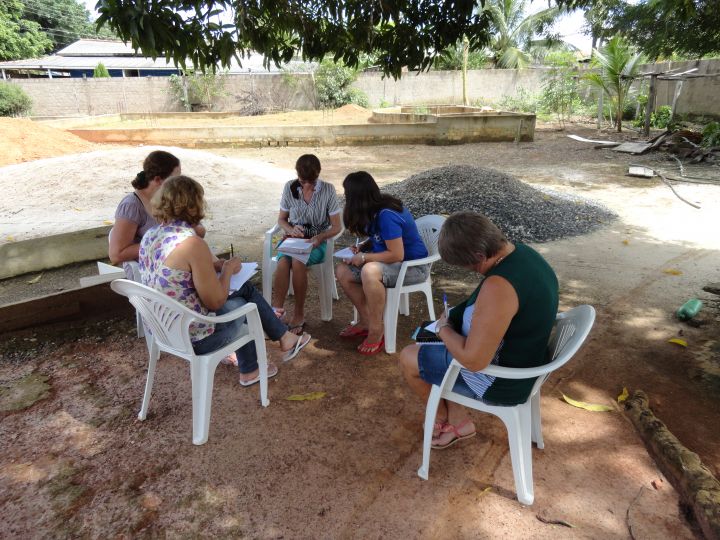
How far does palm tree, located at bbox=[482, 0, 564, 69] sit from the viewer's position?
29.1m

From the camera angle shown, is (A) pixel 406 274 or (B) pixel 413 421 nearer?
(B) pixel 413 421

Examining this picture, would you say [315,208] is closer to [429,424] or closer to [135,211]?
[135,211]

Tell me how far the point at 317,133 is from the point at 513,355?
49.7ft

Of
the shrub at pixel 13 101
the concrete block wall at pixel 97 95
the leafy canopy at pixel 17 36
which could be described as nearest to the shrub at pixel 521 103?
the concrete block wall at pixel 97 95

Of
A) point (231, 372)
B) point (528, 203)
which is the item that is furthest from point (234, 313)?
point (528, 203)

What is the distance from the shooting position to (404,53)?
4.10 metres

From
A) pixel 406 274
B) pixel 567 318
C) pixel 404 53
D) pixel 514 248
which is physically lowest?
pixel 406 274

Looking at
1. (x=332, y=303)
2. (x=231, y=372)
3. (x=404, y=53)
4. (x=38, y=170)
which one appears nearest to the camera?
(x=231, y=372)

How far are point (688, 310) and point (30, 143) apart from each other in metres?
15.3

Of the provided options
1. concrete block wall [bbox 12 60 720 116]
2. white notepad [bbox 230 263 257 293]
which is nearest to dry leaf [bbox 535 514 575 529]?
white notepad [bbox 230 263 257 293]

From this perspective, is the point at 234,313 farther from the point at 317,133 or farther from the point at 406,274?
the point at 317,133

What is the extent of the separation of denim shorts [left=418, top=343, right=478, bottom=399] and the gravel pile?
417 cm

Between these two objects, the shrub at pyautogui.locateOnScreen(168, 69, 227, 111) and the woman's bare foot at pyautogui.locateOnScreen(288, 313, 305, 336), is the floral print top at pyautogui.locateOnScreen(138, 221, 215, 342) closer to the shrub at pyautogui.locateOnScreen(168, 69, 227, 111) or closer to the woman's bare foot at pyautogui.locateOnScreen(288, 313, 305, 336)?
the woman's bare foot at pyautogui.locateOnScreen(288, 313, 305, 336)

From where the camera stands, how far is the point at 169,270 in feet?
8.11
